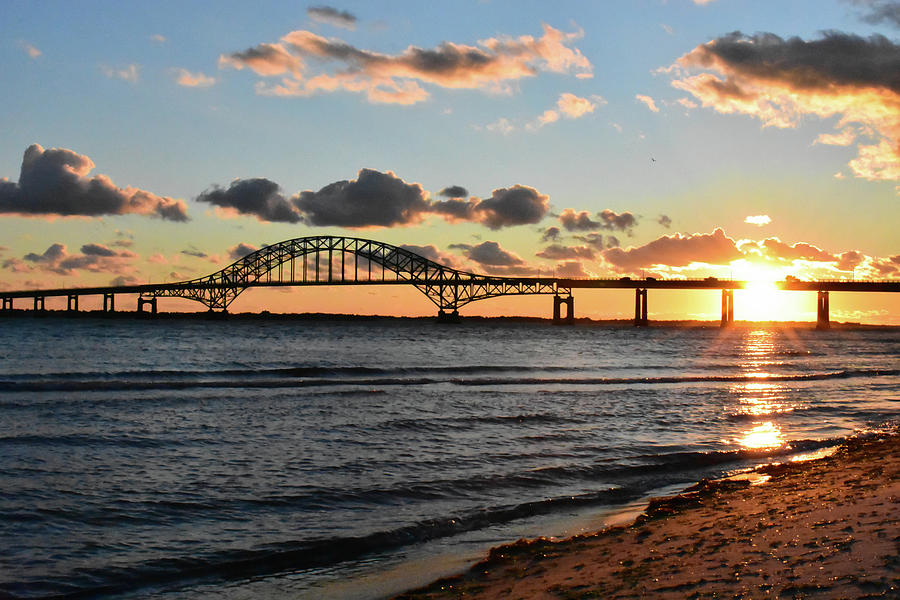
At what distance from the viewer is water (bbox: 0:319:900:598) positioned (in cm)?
956

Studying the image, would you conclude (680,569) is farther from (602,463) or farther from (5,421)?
(5,421)

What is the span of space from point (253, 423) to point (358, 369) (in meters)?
22.9

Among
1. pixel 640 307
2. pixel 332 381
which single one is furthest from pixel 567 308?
pixel 332 381

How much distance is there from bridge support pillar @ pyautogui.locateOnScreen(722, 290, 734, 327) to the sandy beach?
554 ft

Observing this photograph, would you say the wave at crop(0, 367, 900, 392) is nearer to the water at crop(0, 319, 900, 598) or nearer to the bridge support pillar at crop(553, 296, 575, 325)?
the water at crop(0, 319, 900, 598)

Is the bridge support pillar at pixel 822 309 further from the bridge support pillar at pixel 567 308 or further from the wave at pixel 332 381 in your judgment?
the wave at pixel 332 381

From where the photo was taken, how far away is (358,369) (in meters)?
44.6

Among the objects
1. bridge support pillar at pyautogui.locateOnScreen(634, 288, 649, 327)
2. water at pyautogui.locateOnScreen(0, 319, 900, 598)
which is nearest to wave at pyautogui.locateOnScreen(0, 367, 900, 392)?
water at pyautogui.locateOnScreen(0, 319, 900, 598)

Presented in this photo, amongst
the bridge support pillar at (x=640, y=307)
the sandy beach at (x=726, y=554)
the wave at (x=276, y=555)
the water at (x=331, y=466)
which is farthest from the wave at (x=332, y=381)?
the bridge support pillar at (x=640, y=307)

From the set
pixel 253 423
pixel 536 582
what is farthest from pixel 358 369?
pixel 536 582

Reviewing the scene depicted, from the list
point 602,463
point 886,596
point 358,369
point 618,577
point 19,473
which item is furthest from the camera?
point 358,369

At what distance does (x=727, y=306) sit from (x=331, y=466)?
17165 centimetres

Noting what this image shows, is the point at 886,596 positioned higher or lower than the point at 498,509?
higher

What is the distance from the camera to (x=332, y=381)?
37.5 m
